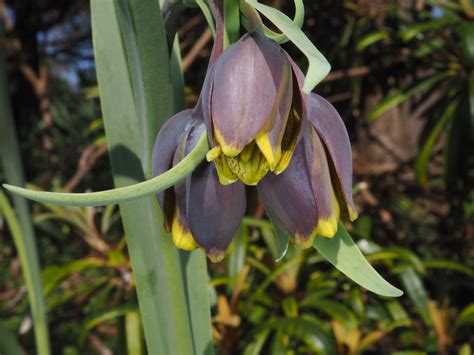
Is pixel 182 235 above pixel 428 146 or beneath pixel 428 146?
above

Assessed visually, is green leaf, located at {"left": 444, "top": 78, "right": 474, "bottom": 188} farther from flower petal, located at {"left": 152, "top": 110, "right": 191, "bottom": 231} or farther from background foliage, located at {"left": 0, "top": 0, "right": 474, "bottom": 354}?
flower petal, located at {"left": 152, "top": 110, "right": 191, "bottom": 231}

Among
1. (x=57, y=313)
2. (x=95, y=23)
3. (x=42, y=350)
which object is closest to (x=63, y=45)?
(x=57, y=313)

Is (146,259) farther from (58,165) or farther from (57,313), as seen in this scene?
(58,165)

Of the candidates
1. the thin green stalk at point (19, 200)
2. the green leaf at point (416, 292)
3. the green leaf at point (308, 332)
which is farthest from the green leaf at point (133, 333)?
the green leaf at point (416, 292)

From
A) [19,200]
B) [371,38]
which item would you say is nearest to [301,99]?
[19,200]

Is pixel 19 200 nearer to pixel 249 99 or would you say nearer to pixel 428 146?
pixel 249 99

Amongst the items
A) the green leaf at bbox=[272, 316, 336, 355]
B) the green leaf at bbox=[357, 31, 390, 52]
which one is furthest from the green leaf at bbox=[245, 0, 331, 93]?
the green leaf at bbox=[357, 31, 390, 52]

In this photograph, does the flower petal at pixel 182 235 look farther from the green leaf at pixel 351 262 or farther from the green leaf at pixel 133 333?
the green leaf at pixel 133 333
